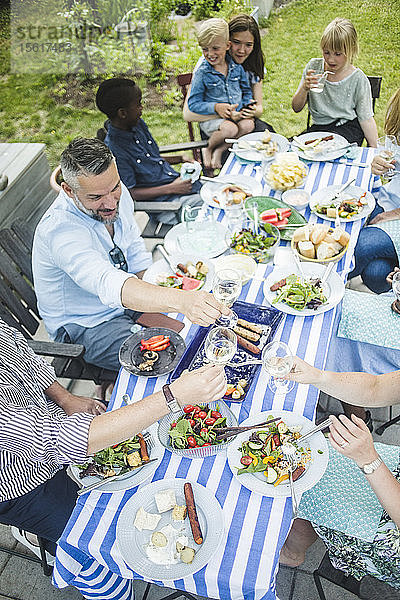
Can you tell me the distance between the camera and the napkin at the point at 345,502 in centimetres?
210

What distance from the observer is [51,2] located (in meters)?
8.21

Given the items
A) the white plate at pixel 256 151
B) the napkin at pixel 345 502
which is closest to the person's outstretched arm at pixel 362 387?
the napkin at pixel 345 502

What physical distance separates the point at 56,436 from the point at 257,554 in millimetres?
867

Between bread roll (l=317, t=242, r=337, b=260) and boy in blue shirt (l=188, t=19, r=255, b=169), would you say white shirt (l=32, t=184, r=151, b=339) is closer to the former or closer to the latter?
bread roll (l=317, t=242, r=337, b=260)

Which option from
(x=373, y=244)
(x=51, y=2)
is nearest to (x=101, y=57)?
(x=51, y=2)

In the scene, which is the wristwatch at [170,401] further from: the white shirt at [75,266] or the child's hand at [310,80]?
the child's hand at [310,80]

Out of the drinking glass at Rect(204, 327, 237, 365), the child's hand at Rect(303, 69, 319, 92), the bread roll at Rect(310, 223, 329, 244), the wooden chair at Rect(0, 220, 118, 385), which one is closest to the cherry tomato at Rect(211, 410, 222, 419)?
the drinking glass at Rect(204, 327, 237, 365)

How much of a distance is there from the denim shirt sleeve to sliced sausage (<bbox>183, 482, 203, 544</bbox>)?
3792 mm

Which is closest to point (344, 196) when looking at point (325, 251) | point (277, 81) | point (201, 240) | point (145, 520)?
point (325, 251)

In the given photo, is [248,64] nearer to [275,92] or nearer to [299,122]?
[299,122]

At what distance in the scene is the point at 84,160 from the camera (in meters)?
2.66

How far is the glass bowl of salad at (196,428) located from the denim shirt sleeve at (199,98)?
3423mm

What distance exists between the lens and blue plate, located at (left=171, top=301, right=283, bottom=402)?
7.63ft

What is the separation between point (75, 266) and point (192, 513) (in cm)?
143
